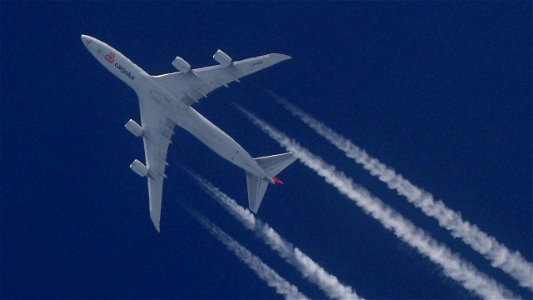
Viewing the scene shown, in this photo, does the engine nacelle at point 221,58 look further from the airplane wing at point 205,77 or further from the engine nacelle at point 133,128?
the engine nacelle at point 133,128

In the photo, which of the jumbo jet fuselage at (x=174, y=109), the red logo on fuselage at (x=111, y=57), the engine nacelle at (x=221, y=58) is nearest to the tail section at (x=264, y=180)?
the jumbo jet fuselage at (x=174, y=109)

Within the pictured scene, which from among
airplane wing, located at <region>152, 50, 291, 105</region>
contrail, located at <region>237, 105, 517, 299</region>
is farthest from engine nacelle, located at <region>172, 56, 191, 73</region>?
contrail, located at <region>237, 105, 517, 299</region>

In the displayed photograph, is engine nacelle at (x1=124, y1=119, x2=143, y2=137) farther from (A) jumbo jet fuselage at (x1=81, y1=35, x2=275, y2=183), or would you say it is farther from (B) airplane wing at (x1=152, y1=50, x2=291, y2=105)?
(B) airplane wing at (x1=152, y1=50, x2=291, y2=105)

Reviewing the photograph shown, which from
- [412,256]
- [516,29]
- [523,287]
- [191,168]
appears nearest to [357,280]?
[412,256]

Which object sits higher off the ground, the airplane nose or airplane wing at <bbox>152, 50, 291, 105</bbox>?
airplane wing at <bbox>152, 50, 291, 105</bbox>

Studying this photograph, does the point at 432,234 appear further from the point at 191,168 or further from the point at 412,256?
the point at 191,168

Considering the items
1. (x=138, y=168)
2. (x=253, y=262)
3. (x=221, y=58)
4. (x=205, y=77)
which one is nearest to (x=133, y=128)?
(x=138, y=168)
